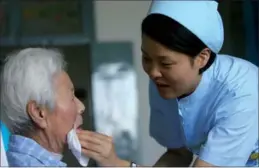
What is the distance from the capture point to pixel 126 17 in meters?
1.77

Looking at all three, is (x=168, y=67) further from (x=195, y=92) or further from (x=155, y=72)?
(x=195, y=92)

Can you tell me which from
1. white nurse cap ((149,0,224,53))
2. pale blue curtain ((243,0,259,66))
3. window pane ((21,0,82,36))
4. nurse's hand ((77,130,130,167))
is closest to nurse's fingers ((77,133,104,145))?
nurse's hand ((77,130,130,167))

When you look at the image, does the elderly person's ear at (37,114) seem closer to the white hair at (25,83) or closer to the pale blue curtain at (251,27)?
the white hair at (25,83)

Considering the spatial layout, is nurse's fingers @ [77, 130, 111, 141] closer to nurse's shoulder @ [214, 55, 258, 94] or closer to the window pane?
nurse's shoulder @ [214, 55, 258, 94]

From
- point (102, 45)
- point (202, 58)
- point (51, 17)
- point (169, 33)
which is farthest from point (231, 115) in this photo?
point (51, 17)

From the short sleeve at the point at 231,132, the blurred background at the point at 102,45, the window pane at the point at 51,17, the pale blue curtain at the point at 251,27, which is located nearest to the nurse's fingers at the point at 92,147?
the short sleeve at the point at 231,132

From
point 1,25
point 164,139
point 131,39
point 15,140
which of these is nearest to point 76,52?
point 131,39

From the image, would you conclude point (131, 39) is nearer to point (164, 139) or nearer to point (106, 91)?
point (106, 91)

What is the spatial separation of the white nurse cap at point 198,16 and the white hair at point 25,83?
0.24m

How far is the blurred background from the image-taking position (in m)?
1.92

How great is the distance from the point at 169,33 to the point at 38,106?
0.29 metres

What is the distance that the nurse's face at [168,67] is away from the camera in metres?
1.02

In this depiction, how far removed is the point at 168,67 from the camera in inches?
41.1

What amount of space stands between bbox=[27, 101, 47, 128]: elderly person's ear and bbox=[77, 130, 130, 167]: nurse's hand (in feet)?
0.25
